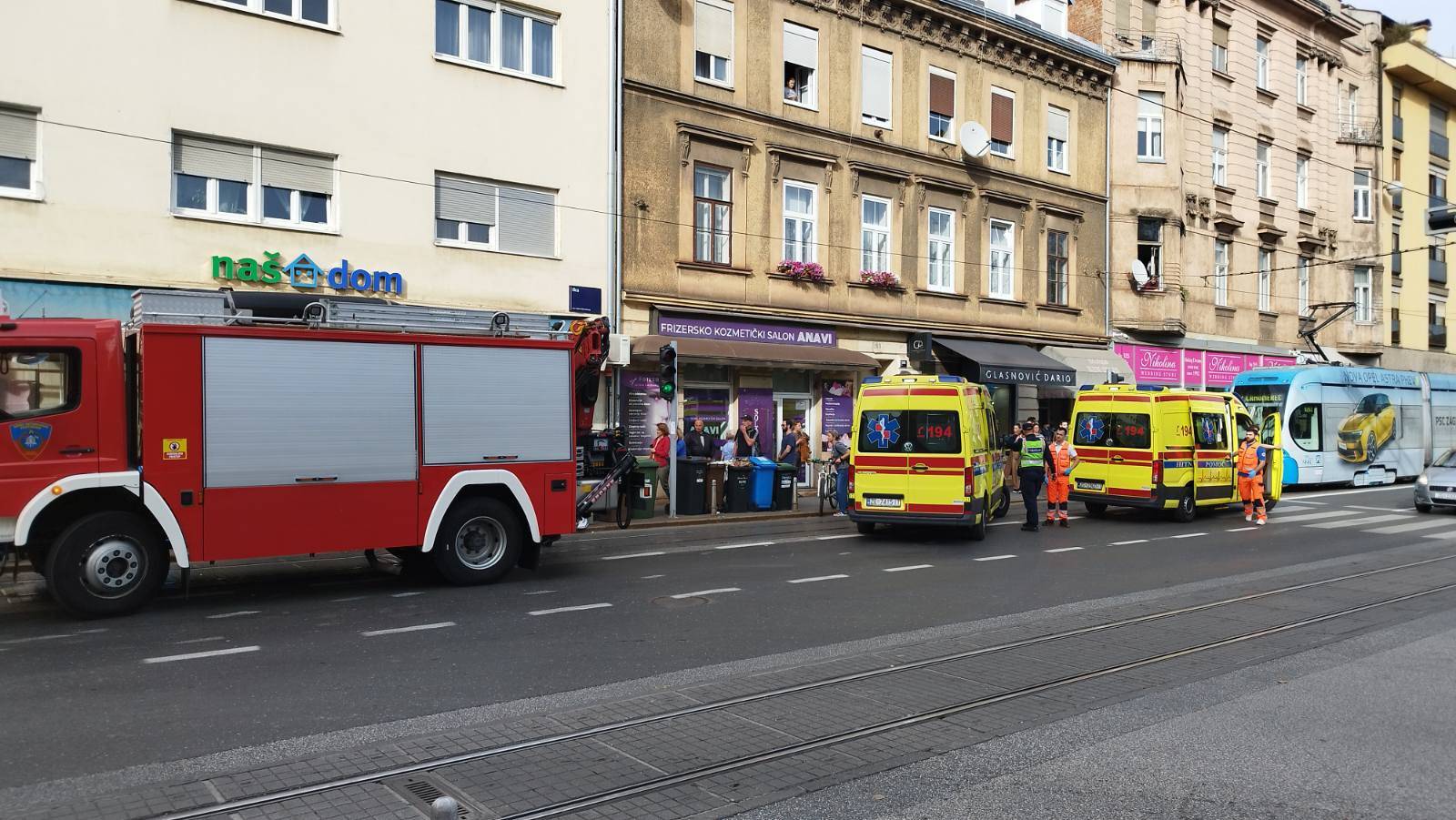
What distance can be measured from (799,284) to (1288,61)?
2463 cm

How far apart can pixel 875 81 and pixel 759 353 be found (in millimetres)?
7839

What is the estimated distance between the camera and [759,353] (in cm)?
2212

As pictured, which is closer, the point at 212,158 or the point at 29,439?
the point at 29,439

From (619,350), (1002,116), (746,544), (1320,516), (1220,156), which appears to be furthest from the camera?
(1220,156)

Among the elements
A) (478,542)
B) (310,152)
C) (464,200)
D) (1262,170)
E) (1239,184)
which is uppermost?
(1262,170)

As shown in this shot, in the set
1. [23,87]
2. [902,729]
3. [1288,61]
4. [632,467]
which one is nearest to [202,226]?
[23,87]

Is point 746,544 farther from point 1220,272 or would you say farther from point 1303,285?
point 1303,285

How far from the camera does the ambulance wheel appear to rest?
18.9 metres

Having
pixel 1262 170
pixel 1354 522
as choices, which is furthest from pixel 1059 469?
pixel 1262 170

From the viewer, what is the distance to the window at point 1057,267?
98.9 ft

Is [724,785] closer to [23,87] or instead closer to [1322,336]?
[23,87]

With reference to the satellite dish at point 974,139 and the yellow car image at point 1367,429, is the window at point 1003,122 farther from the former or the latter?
the yellow car image at point 1367,429

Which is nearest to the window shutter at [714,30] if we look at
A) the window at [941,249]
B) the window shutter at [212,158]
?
the window at [941,249]

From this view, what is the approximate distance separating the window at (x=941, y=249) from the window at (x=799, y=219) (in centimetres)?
387
